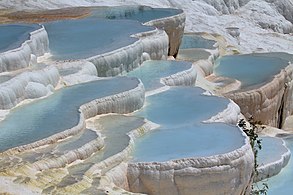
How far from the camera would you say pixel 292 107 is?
14.3 meters

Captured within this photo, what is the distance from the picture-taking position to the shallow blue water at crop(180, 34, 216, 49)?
587 inches

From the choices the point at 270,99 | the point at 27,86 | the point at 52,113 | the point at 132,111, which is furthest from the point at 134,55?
the point at 52,113

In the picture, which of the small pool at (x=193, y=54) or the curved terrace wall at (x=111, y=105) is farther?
the small pool at (x=193, y=54)

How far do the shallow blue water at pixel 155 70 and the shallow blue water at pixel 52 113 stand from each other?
91 cm

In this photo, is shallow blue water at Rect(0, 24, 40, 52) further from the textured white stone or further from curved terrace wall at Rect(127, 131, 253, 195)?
the textured white stone

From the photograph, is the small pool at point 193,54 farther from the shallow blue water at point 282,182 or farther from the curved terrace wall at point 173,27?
the shallow blue water at point 282,182

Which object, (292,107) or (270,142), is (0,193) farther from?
(292,107)

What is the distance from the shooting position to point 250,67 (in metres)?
13.6

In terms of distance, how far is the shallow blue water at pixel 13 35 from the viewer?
9500 mm

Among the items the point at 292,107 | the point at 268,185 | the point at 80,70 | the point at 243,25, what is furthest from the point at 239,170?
the point at 243,25

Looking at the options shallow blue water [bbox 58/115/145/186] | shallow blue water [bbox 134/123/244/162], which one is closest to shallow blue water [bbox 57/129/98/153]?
shallow blue water [bbox 58/115/145/186]

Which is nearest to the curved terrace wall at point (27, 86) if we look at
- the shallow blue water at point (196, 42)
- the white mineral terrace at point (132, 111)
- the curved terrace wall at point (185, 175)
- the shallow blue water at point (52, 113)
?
the white mineral terrace at point (132, 111)

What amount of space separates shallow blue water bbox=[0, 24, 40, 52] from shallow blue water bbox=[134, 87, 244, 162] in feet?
7.00

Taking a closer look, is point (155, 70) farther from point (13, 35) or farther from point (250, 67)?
point (250, 67)
